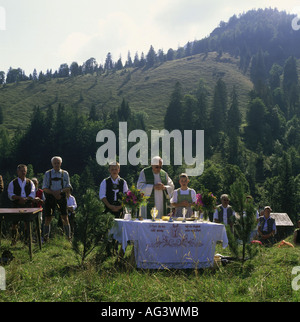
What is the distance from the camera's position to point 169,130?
89.6 m

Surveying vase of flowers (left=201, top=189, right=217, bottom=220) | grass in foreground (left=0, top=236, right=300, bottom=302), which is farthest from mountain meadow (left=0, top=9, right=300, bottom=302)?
vase of flowers (left=201, top=189, right=217, bottom=220)

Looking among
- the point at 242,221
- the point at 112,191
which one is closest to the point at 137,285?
the point at 242,221

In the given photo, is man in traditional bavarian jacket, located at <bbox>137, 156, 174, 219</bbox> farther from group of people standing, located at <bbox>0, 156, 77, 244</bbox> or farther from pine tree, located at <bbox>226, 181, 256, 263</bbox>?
pine tree, located at <bbox>226, 181, 256, 263</bbox>

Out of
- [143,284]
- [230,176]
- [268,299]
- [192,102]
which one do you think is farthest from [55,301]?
[192,102]

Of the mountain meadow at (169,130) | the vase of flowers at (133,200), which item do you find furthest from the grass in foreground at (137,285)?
the vase of flowers at (133,200)

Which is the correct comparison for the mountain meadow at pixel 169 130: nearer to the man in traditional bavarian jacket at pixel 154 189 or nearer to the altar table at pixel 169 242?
the altar table at pixel 169 242

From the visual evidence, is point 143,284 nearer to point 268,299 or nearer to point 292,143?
point 268,299

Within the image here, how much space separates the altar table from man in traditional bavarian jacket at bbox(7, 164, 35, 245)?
3.00 m

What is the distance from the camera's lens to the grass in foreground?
15.4ft

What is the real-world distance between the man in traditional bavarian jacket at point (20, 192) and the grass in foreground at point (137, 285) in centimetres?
240

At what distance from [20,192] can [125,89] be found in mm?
119391

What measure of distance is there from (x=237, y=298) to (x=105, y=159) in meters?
70.6

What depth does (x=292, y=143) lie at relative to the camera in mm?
88438

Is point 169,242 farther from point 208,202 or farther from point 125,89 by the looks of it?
point 125,89
